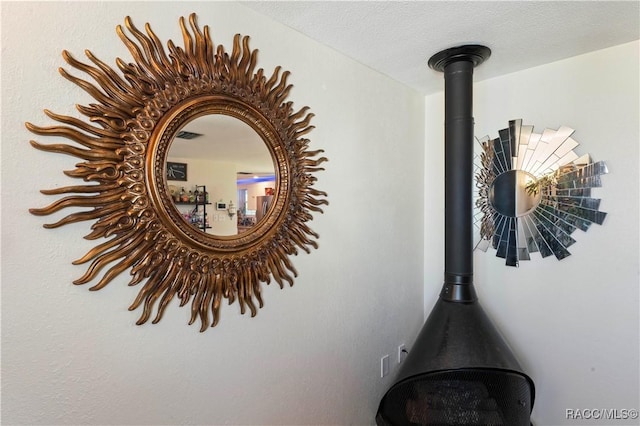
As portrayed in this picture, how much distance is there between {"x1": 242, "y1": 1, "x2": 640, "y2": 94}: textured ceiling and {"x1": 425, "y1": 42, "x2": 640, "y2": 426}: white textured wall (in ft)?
0.53

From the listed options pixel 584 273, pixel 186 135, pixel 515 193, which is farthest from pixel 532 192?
pixel 186 135

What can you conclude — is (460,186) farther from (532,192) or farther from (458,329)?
(458,329)

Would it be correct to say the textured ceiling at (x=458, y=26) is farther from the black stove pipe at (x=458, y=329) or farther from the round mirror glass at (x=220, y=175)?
the round mirror glass at (x=220, y=175)

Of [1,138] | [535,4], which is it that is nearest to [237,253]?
[1,138]

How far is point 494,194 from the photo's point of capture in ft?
6.68

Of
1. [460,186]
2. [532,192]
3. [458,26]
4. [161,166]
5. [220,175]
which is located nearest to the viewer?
[161,166]

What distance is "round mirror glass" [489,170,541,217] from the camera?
6.29 feet

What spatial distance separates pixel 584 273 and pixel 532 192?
473 mm

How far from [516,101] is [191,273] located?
6.36 ft

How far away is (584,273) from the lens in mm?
1776

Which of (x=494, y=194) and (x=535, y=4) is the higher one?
(x=535, y=4)

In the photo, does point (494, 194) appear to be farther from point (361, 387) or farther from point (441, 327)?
point (361, 387)

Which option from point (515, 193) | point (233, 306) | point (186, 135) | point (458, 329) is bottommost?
point (458, 329)

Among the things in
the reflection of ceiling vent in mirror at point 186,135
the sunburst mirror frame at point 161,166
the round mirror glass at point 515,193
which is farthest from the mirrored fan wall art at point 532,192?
the reflection of ceiling vent in mirror at point 186,135
